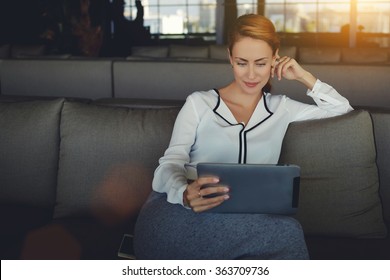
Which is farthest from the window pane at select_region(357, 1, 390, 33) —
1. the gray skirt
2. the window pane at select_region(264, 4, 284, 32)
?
the gray skirt

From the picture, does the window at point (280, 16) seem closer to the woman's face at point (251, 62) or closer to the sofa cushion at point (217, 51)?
the sofa cushion at point (217, 51)

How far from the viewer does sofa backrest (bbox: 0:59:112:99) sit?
285 cm

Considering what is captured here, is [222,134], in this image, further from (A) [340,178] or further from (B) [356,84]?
(B) [356,84]

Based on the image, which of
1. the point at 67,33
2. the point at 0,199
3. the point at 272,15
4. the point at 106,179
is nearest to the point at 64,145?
the point at 106,179

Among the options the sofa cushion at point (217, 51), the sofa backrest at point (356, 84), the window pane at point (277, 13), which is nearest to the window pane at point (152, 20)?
the window pane at point (277, 13)

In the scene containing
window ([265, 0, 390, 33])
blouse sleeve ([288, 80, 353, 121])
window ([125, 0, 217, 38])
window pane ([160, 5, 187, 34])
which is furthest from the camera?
window pane ([160, 5, 187, 34])

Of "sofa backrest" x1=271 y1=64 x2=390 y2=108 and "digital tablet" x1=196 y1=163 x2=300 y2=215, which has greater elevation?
"sofa backrest" x1=271 y1=64 x2=390 y2=108

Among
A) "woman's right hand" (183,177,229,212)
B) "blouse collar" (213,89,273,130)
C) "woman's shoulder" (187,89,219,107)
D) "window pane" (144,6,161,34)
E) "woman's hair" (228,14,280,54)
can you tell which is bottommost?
"woman's right hand" (183,177,229,212)

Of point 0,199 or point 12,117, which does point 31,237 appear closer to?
point 0,199

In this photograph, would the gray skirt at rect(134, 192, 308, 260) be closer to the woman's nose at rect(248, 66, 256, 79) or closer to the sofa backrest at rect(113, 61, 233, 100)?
the woman's nose at rect(248, 66, 256, 79)

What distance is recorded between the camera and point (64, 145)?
198cm

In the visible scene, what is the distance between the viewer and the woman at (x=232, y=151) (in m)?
1.37

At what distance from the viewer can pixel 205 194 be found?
4.33ft
